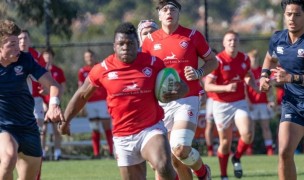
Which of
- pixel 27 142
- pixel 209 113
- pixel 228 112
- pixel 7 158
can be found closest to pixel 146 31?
pixel 27 142

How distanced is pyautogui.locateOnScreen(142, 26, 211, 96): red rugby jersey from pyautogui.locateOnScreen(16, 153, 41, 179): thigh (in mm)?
2077

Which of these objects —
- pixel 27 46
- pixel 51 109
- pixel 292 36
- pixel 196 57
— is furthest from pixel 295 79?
pixel 27 46

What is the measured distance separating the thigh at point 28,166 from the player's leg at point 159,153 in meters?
1.50

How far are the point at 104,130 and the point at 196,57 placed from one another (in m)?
10.6

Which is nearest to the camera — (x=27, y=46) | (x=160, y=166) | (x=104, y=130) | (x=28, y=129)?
(x=160, y=166)

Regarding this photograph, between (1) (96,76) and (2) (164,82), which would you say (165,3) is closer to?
(1) (96,76)

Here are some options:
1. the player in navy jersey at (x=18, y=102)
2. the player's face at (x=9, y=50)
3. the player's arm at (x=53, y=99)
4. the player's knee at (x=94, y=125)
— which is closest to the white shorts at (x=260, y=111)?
the player's knee at (x=94, y=125)

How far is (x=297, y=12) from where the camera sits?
453 inches

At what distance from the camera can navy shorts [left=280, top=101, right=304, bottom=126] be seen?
11453mm

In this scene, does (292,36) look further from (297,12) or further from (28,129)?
(28,129)

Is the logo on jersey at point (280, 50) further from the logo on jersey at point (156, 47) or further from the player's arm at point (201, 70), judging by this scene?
the logo on jersey at point (156, 47)

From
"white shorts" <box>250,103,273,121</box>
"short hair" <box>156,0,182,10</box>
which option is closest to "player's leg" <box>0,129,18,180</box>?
"short hair" <box>156,0,182,10</box>

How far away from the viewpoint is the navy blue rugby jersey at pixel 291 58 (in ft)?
37.9

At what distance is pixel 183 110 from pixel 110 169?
653cm
